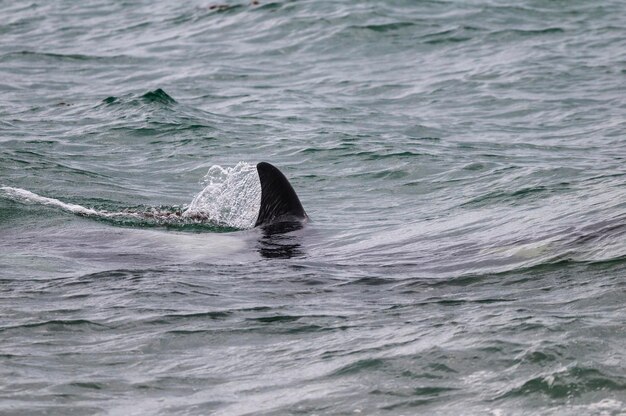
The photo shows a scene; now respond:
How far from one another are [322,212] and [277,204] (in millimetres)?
1541

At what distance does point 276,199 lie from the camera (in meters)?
11.0

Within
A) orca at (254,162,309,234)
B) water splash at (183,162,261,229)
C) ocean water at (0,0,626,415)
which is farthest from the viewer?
water splash at (183,162,261,229)

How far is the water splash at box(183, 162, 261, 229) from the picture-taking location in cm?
1203

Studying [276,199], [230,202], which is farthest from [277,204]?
[230,202]

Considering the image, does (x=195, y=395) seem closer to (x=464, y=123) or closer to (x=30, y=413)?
(x=30, y=413)

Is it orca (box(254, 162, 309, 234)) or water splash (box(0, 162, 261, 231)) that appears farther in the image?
water splash (box(0, 162, 261, 231))

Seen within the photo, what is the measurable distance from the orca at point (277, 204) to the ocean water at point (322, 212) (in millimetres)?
325

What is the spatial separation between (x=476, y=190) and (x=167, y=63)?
10.2 m

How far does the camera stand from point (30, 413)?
621 centimetres

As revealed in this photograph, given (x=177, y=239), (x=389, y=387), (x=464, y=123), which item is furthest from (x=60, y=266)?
(x=464, y=123)

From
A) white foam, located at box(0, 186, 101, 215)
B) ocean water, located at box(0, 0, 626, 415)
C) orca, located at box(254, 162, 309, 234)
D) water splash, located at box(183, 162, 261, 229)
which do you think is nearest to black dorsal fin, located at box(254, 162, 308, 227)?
orca, located at box(254, 162, 309, 234)

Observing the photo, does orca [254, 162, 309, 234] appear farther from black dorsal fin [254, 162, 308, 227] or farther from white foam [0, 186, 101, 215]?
white foam [0, 186, 101, 215]

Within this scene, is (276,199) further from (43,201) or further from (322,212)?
(43,201)

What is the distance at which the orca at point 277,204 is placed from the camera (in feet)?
35.8
